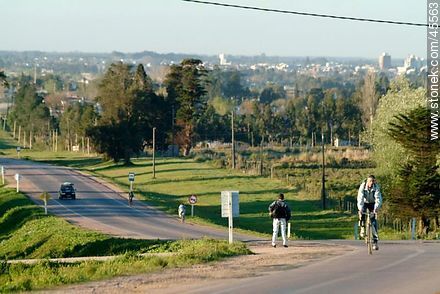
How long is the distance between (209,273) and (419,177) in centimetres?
3350

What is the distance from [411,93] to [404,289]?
5288cm

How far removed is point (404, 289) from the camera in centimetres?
1527

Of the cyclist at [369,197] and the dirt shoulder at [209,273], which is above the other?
the cyclist at [369,197]

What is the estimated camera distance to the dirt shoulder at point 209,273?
15.4 m

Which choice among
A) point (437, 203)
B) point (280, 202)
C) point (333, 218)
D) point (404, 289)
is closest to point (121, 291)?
point (404, 289)

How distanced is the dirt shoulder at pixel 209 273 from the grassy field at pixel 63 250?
514 millimetres

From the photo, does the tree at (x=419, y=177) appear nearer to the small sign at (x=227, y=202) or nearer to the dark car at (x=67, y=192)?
the small sign at (x=227, y=202)

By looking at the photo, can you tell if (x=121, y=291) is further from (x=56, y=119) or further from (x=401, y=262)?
(x=56, y=119)

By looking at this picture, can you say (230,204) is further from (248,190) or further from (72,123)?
(72,123)

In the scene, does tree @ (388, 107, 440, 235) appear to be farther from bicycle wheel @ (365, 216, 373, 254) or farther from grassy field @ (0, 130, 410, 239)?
bicycle wheel @ (365, 216, 373, 254)

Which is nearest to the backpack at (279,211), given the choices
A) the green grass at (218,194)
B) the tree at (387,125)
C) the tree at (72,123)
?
the green grass at (218,194)

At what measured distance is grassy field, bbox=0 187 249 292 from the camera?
17.3 meters

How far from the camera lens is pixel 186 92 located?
384 ft
